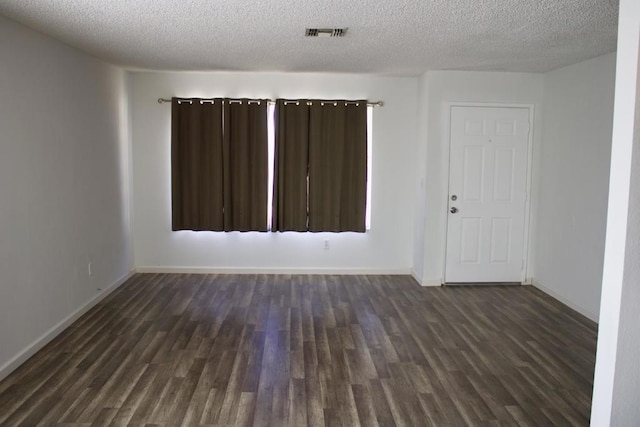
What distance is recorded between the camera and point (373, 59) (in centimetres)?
456

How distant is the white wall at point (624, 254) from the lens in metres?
2.06

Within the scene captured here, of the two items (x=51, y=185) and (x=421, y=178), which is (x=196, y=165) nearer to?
(x=51, y=185)

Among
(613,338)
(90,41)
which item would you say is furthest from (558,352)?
(90,41)

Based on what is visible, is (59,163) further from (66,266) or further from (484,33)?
(484,33)

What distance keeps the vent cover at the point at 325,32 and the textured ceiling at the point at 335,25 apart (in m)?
0.08

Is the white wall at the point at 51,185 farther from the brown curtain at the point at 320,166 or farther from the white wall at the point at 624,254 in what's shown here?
the white wall at the point at 624,254

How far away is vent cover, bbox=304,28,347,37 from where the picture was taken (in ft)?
11.4

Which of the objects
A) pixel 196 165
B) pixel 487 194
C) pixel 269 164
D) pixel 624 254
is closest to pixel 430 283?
pixel 487 194

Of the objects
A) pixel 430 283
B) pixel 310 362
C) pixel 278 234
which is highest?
pixel 278 234

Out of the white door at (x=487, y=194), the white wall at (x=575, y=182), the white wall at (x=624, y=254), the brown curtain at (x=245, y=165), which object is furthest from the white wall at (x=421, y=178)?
the white wall at (x=624, y=254)

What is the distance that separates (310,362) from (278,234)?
262 centimetres

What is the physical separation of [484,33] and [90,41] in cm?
315

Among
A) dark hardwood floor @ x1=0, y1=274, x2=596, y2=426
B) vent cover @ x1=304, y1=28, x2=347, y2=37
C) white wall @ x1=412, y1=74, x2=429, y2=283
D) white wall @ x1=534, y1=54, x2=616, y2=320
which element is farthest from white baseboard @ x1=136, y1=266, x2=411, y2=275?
vent cover @ x1=304, y1=28, x2=347, y2=37

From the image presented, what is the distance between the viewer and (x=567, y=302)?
15.8ft
